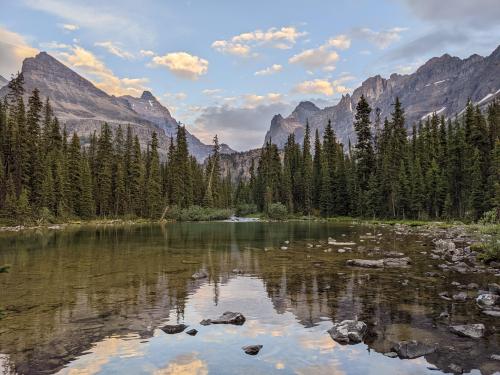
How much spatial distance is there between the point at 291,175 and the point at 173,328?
396 feet

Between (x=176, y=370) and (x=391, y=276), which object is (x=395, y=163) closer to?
(x=391, y=276)

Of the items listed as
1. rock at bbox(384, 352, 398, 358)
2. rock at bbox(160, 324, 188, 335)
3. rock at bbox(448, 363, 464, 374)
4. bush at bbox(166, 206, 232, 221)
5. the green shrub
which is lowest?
rock at bbox(384, 352, 398, 358)

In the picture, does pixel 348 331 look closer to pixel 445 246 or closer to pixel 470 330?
pixel 470 330

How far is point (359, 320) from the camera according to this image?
534 inches

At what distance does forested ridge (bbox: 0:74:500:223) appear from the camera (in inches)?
3009

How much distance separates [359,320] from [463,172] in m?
74.7

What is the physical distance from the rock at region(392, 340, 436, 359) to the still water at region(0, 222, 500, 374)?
253 millimetres

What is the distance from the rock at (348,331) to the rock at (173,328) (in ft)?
15.5

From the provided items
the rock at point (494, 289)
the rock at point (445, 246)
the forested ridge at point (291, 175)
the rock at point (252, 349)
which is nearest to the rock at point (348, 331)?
the rock at point (252, 349)

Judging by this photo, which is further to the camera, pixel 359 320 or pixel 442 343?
pixel 359 320

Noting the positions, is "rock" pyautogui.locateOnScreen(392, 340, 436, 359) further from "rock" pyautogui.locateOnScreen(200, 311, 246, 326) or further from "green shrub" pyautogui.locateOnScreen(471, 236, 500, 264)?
"green shrub" pyautogui.locateOnScreen(471, 236, 500, 264)

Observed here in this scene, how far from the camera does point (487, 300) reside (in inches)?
600

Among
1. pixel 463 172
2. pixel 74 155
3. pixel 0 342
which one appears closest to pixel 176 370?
pixel 0 342

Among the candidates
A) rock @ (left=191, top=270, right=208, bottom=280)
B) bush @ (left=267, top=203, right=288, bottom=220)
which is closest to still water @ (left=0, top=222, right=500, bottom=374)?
rock @ (left=191, top=270, right=208, bottom=280)
